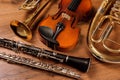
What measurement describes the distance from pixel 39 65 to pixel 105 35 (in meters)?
0.37

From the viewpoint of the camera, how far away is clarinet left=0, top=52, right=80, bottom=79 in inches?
43.2

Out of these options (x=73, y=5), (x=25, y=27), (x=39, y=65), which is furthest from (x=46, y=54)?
(x=73, y=5)

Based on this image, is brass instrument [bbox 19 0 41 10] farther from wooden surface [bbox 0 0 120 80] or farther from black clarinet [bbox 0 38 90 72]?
black clarinet [bbox 0 38 90 72]

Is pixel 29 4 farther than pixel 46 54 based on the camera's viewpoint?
Yes

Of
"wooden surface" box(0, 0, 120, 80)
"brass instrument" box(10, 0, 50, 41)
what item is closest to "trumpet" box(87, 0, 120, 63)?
"wooden surface" box(0, 0, 120, 80)

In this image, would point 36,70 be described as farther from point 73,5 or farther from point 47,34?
point 73,5

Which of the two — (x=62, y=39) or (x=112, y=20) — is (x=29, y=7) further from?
(x=112, y=20)

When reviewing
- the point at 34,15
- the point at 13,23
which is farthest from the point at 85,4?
the point at 13,23

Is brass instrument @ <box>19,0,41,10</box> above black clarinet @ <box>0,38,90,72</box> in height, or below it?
above

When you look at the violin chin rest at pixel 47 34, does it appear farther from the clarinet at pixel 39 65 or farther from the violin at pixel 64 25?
the clarinet at pixel 39 65

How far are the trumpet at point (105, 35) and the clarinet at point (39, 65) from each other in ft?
0.53

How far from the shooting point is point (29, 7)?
1.21 meters

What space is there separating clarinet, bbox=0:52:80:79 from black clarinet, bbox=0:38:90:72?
0.12ft

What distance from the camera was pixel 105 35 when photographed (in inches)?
45.9
